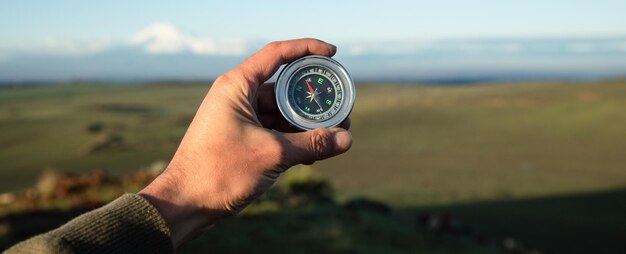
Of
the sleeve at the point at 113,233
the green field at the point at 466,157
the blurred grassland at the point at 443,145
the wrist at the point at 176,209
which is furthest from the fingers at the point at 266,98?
the blurred grassland at the point at 443,145

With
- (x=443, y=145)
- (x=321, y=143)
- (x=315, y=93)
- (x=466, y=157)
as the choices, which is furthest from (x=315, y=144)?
(x=443, y=145)

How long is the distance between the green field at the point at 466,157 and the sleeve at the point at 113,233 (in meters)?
6.08

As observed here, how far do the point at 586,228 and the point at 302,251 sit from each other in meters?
9.41

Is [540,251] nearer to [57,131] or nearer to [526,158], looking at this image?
[526,158]

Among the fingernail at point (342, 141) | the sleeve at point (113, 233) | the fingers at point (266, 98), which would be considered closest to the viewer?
the sleeve at point (113, 233)

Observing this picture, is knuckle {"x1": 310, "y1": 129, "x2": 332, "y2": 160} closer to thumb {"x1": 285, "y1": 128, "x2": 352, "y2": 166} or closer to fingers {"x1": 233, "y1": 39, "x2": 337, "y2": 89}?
thumb {"x1": 285, "y1": 128, "x2": 352, "y2": 166}

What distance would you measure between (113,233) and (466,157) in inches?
1217

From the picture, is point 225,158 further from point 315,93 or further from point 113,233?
point 315,93

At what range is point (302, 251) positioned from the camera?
8.65m

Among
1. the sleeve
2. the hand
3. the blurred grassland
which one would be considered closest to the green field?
the blurred grassland

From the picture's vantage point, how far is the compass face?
360 cm

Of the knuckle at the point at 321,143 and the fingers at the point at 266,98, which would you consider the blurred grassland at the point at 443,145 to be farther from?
the knuckle at the point at 321,143

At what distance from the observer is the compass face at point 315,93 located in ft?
11.8

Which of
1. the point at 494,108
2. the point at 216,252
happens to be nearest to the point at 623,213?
the point at 216,252
